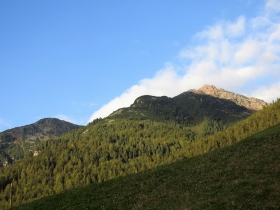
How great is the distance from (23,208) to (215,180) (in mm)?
30938

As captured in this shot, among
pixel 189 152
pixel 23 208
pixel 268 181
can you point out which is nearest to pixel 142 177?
pixel 23 208

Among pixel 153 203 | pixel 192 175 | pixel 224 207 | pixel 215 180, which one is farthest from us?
pixel 192 175

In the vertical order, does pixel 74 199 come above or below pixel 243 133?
below

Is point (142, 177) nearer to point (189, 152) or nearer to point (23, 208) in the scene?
point (23, 208)

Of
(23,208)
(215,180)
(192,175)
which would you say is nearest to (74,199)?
(23,208)

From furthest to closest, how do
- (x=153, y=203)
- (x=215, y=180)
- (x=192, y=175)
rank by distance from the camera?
(x=192, y=175) → (x=215, y=180) → (x=153, y=203)

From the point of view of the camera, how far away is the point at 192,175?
142ft

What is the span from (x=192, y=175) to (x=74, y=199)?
60.9ft

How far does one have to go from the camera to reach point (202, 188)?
113 ft

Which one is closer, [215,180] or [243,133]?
[215,180]

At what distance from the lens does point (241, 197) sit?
86.7 feet

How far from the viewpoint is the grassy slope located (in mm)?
26620

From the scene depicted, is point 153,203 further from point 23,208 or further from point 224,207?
point 23,208

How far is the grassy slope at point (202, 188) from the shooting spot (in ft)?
87.3
